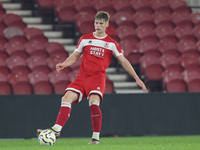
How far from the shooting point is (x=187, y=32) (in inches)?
489

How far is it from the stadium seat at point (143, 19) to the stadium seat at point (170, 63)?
67.5 inches

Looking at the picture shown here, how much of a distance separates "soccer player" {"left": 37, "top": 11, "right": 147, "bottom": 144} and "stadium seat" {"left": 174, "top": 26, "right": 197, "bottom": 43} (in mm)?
6647

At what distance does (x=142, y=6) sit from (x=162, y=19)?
32.7 inches

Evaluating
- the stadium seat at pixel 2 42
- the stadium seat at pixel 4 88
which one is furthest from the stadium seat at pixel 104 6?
the stadium seat at pixel 4 88

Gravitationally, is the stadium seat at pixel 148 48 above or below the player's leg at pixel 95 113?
above

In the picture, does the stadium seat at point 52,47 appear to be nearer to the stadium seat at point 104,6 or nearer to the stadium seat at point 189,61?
the stadium seat at point 104,6

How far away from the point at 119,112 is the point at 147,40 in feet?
11.6

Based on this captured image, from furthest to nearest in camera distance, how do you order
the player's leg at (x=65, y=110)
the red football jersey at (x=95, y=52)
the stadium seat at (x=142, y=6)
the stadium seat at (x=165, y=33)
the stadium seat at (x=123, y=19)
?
the stadium seat at (x=142, y=6) < the stadium seat at (x=123, y=19) < the stadium seat at (x=165, y=33) < the red football jersey at (x=95, y=52) < the player's leg at (x=65, y=110)

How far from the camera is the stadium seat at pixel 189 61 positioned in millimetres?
10805

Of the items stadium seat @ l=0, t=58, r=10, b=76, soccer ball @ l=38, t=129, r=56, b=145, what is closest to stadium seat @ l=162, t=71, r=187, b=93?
stadium seat @ l=0, t=58, r=10, b=76

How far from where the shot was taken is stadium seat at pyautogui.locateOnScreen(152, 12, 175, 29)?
41.4 feet

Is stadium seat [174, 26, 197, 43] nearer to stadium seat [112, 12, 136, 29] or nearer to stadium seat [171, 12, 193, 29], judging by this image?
stadium seat [171, 12, 193, 29]

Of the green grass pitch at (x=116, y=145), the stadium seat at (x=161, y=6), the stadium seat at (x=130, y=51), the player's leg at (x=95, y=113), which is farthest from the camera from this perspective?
the stadium seat at (x=161, y=6)

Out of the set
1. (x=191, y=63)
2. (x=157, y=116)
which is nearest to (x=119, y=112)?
(x=157, y=116)
